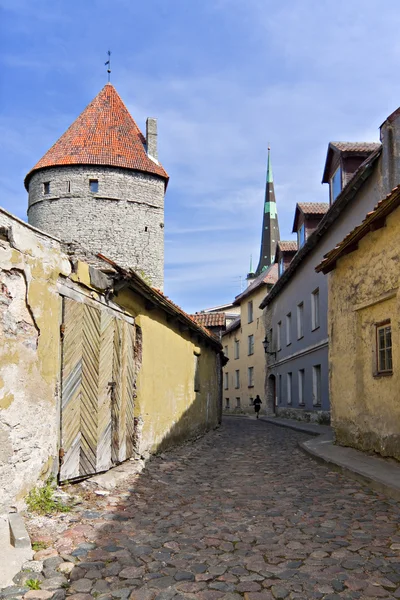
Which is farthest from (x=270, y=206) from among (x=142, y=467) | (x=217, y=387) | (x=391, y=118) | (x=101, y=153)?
(x=142, y=467)

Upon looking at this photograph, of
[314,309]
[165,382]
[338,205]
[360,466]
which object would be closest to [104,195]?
[314,309]

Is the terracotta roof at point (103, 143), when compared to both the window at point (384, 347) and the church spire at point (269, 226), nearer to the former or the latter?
the window at point (384, 347)

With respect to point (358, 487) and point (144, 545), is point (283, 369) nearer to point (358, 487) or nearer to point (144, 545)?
point (358, 487)

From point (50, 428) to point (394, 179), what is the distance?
9.28 metres

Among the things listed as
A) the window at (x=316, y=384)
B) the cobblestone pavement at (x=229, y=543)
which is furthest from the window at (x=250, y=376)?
the cobblestone pavement at (x=229, y=543)

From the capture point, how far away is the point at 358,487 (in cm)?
746

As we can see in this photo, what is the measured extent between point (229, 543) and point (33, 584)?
1760 millimetres

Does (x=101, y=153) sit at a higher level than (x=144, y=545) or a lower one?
higher

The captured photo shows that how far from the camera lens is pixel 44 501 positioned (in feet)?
18.7

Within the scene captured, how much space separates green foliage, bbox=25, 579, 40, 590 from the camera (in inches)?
149

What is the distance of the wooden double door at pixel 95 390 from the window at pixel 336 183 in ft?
32.3

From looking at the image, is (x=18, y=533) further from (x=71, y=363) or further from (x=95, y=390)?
(x=95, y=390)

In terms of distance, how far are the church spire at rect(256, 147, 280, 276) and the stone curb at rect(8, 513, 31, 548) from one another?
7282 centimetres

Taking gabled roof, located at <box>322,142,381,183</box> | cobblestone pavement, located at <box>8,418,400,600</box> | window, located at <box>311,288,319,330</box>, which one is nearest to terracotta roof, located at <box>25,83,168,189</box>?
window, located at <box>311,288,319,330</box>
